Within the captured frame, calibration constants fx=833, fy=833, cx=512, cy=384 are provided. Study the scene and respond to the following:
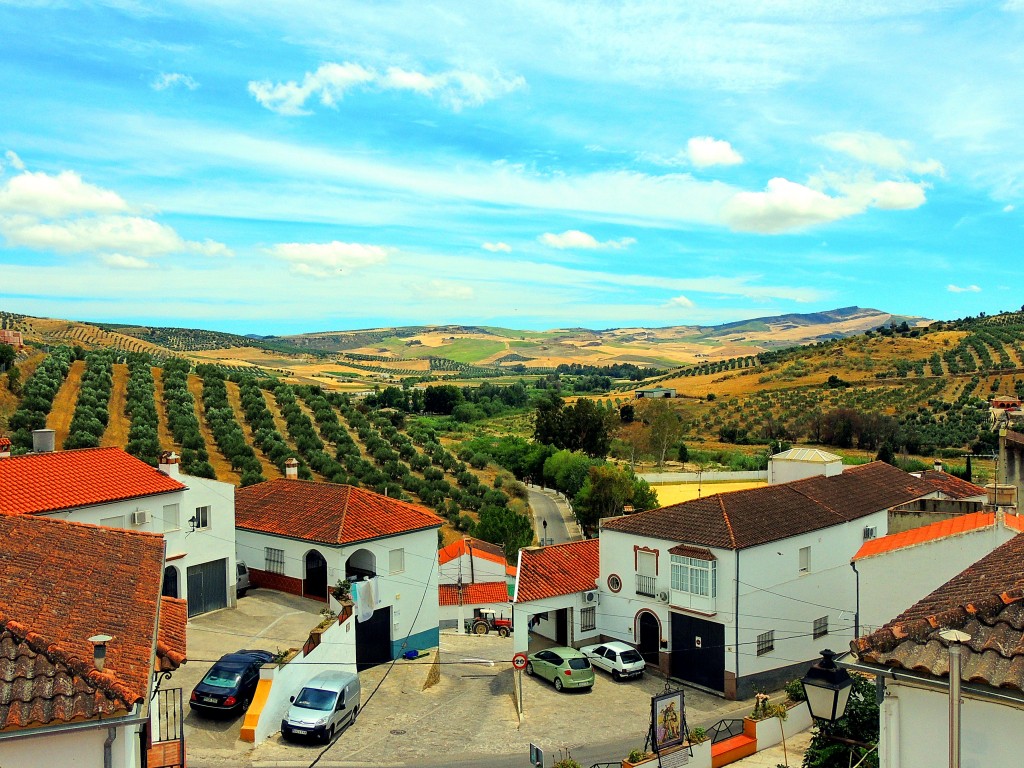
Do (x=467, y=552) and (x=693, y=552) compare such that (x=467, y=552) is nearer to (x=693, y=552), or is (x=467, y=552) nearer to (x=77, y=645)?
(x=693, y=552)

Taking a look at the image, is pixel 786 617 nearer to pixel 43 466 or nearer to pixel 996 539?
pixel 996 539

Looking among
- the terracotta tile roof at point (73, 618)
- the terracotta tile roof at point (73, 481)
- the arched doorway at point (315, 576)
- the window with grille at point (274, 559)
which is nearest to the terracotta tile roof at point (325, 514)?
the window with grille at point (274, 559)

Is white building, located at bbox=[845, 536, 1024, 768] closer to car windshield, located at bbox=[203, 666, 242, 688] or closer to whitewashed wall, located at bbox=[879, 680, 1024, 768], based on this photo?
whitewashed wall, located at bbox=[879, 680, 1024, 768]

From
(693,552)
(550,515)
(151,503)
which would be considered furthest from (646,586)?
(550,515)

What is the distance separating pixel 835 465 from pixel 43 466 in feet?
102

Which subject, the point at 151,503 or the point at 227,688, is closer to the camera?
A: the point at 227,688

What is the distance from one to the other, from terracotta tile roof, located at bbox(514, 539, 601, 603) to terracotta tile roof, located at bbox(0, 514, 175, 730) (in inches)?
602

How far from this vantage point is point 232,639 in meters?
21.9

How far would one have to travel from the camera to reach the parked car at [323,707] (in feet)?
57.0

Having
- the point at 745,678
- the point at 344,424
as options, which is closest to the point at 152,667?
the point at 745,678

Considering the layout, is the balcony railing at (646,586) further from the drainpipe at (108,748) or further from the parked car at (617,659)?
the drainpipe at (108,748)

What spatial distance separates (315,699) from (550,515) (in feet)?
143

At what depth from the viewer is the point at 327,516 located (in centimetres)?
2661

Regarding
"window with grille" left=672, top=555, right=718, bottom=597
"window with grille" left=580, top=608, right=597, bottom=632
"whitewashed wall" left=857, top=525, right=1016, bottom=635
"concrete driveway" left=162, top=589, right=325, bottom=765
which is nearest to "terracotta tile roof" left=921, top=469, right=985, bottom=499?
"window with grille" left=672, top=555, right=718, bottom=597
